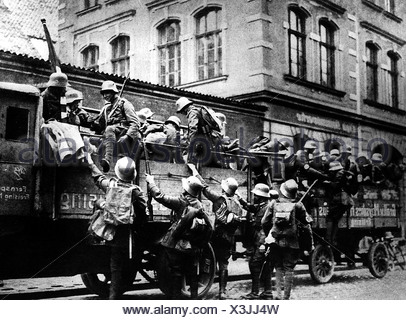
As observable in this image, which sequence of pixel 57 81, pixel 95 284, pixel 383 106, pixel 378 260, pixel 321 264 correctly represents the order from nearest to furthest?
pixel 57 81, pixel 95 284, pixel 321 264, pixel 378 260, pixel 383 106

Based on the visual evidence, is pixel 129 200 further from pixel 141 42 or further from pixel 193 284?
pixel 141 42

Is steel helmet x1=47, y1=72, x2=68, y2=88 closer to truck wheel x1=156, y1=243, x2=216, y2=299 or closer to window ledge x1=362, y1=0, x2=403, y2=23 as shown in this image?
truck wheel x1=156, y1=243, x2=216, y2=299

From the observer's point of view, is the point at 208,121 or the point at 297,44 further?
the point at 297,44

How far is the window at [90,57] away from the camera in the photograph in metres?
10.9

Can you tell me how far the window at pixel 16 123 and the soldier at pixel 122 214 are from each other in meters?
0.92

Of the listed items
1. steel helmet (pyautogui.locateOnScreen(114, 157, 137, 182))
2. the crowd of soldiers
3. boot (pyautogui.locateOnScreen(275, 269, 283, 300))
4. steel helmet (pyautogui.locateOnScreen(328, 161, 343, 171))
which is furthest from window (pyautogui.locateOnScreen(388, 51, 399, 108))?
steel helmet (pyautogui.locateOnScreen(114, 157, 137, 182))

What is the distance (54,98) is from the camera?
5840mm

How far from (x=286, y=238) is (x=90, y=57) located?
643cm

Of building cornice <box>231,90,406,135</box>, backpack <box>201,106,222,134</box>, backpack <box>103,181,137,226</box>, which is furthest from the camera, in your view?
building cornice <box>231,90,406,135</box>

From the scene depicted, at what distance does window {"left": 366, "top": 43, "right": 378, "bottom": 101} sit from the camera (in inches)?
407

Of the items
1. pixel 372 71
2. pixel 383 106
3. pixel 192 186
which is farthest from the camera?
pixel 372 71

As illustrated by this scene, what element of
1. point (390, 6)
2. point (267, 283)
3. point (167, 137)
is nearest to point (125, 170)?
point (167, 137)

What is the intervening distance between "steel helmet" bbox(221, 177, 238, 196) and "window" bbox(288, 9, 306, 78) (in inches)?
171

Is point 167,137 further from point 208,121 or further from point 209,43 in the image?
point 209,43
